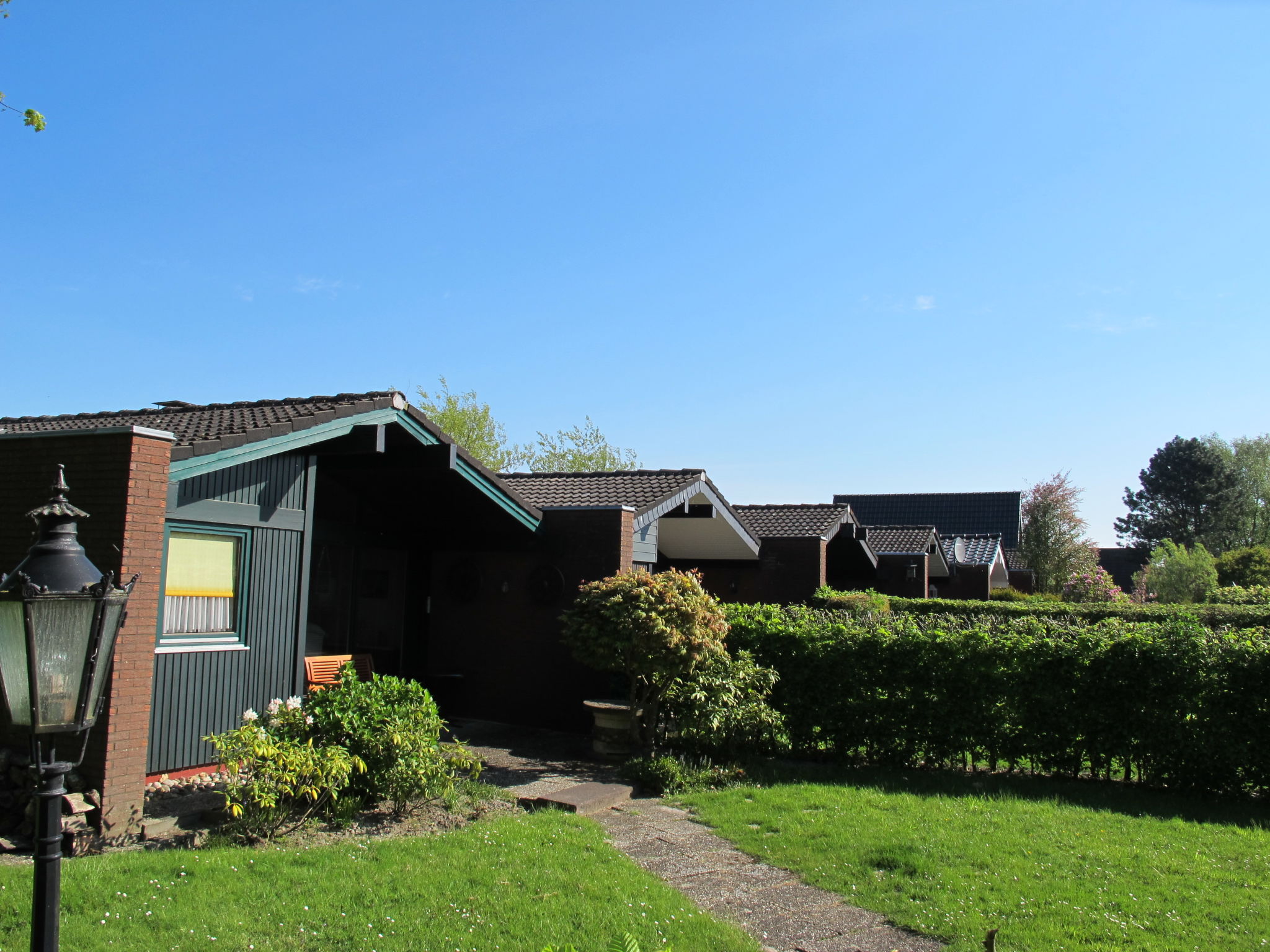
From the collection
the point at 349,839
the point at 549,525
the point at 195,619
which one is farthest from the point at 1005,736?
the point at 195,619

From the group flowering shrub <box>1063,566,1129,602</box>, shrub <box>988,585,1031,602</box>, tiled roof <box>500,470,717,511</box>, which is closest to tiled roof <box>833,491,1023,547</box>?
flowering shrub <box>1063,566,1129,602</box>

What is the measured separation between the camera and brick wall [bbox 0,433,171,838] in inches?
271

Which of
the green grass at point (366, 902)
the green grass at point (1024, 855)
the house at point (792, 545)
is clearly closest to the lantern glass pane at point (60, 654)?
the green grass at point (366, 902)

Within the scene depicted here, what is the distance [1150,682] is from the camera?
31.3 feet

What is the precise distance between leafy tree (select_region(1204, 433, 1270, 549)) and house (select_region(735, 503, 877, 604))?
172 ft

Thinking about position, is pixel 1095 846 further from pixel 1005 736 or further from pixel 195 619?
pixel 195 619

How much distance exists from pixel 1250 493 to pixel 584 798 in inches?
2669

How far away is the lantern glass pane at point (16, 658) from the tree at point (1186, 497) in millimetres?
69732

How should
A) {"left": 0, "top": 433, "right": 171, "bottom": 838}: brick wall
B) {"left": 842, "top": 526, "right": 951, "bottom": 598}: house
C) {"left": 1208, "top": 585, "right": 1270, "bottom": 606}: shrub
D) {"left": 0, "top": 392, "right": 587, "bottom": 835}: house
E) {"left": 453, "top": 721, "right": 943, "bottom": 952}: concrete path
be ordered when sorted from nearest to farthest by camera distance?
{"left": 453, "top": 721, "right": 943, "bottom": 952}: concrete path → {"left": 0, "top": 433, "right": 171, "bottom": 838}: brick wall → {"left": 0, "top": 392, "right": 587, "bottom": 835}: house → {"left": 1208, "top": 585, "right": 1270, "bottom": 606}: shrub → {"left": 842, "top": 526, "right": 951, "bottom": 598}: house

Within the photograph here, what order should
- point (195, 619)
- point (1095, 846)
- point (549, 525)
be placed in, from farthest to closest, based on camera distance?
1. point (549, 525)
2. point (195, 619)
3. point (1095, 846)

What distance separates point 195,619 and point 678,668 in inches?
196

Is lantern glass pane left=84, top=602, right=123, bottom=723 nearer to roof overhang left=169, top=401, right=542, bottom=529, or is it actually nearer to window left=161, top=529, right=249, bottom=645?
roof overhang left=169, top=401, right=542, bottom=529

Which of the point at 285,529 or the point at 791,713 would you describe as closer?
the point at 285,529

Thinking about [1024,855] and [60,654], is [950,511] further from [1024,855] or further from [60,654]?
[60,654]
